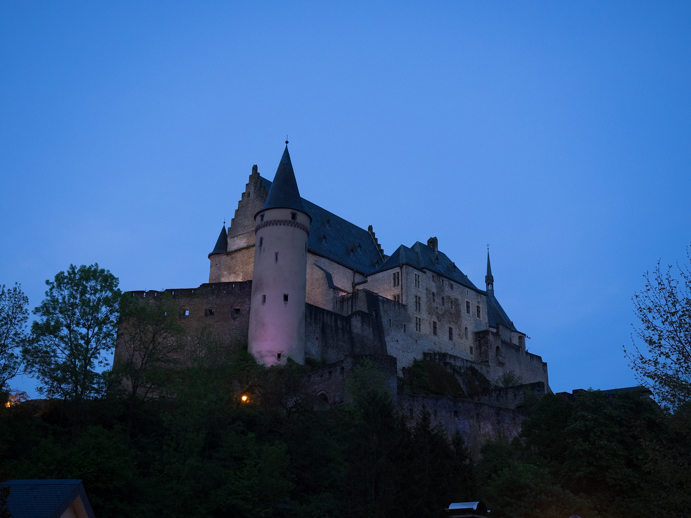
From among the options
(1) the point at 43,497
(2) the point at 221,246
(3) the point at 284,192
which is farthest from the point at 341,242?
(1) the point at 43,497

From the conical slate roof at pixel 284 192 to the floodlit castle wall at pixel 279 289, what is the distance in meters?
0.43

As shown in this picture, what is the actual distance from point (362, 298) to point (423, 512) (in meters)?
32.5

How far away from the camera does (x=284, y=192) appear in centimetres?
5431

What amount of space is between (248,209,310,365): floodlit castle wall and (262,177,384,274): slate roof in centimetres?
726

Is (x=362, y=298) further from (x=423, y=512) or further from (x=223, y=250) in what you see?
(x=423, y=512)

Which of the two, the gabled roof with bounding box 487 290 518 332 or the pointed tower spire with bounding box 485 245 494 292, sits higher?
the pointed tower spire with bounding box 485 245 494 292

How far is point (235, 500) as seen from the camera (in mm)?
30750

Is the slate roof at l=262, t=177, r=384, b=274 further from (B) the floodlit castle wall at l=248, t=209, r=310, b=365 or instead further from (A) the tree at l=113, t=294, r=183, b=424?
(A) the tree at l=113, t=294, r=183, b=424

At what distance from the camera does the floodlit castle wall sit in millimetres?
49375

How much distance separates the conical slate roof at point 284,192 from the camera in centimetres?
5359

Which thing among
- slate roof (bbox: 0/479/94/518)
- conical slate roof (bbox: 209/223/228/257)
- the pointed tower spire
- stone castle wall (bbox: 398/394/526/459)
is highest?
the pointed tower spire

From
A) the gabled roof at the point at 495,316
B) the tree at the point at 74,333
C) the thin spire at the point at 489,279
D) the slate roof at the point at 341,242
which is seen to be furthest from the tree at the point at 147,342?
the thin spire at the point at 489,279

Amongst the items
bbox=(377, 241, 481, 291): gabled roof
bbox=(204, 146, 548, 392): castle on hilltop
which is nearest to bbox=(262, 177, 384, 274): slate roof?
bbox=(204, 146, 548, 392): castle on hilltop

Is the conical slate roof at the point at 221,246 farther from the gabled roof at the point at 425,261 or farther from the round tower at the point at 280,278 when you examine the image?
the gabled roof at the point at 425,261
